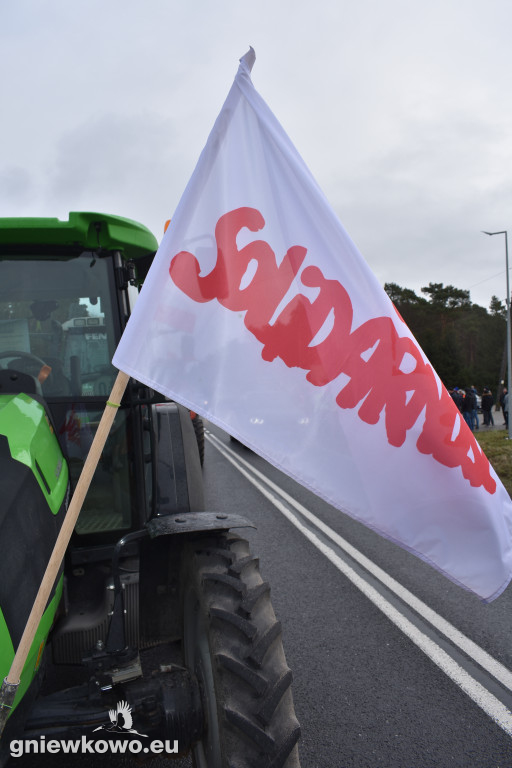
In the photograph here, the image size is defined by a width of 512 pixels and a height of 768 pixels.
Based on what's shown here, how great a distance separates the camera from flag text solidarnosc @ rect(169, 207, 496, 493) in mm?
2082

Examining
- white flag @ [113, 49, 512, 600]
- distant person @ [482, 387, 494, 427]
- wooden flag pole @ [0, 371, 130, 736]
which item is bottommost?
distant person @ [482, 387, 494, 427]

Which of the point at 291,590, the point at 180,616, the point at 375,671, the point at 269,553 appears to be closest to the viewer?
the point at 180,616

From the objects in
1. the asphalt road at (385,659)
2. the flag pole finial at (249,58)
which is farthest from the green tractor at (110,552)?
the flag pole finial at (249,58)

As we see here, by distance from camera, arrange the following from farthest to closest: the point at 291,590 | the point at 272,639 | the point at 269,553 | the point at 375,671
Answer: the point at 269,553
the point at 291,590
the point at 375,671
the point at 272,639

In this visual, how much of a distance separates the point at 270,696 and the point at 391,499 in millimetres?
832

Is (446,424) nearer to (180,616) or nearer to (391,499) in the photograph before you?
(391,499)

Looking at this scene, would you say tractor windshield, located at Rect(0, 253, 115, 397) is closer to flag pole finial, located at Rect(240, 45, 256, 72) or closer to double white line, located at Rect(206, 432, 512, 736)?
flag pole finial, located at Rect(240, 45, 256, 72)

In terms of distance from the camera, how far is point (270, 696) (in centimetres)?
207

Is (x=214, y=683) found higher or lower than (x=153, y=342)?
lower

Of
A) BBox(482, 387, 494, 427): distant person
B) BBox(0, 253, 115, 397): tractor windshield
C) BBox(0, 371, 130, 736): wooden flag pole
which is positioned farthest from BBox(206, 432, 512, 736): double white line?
BBox(482, 387, 494, 427): distant person

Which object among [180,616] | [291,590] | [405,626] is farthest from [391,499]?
[291,590]

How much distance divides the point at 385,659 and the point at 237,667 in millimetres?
2244

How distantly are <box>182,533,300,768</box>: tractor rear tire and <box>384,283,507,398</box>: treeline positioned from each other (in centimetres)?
6416

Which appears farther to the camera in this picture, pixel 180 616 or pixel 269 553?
pixel 269 553
